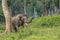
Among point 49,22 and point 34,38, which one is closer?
point 34,38

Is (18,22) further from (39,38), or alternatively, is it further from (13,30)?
(39,38)

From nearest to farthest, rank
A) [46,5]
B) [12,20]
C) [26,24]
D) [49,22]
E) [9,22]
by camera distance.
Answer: [9,22]
[12,20]
[26,24]
[49,22]
[46,5]

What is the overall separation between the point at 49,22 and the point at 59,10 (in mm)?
12392

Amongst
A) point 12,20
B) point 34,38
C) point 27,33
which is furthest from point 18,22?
point 34,38

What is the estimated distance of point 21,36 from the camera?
13.5 m

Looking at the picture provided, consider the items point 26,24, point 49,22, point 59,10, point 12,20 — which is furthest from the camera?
point 59,10

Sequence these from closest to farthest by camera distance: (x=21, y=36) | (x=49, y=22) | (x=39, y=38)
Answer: (x=39, y=38) → (x=21, y=36) → (x=49, y=22)

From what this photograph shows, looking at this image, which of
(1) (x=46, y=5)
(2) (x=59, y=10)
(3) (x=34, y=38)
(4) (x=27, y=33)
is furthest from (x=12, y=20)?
(1) (x=46, y=5)

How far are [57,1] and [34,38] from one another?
87.6 feet

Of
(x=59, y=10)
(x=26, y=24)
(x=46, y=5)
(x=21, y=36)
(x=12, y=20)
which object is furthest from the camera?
(x=46, y=5)

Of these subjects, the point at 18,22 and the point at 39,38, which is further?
the point at 18,22

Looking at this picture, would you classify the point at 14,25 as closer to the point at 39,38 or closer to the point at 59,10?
the point at 39,38

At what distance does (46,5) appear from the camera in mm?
38188

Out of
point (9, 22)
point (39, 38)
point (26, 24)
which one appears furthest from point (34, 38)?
point (26, 24)
